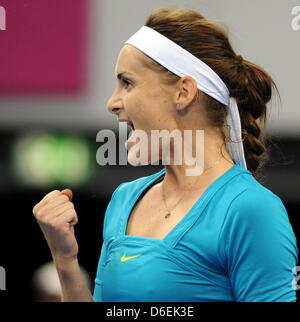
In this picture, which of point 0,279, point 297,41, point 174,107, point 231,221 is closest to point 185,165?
point 174,107

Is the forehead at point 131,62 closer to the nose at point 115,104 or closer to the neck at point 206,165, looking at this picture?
the nose at point 115,104

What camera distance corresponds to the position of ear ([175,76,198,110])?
1.84 meters

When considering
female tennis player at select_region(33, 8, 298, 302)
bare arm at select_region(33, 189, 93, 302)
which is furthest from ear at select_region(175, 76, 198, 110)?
bare arm at select_region(33, 189, 93, 302)

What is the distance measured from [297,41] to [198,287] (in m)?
2.54

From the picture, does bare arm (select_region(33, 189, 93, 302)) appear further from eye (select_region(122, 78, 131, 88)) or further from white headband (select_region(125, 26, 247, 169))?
white headband (select_region(125, 26, 247, 169))

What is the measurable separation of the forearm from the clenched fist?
0.06 meters

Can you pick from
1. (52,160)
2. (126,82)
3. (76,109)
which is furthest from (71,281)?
(76,109)

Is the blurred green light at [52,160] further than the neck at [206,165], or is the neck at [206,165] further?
the blurred green light at [52,160]

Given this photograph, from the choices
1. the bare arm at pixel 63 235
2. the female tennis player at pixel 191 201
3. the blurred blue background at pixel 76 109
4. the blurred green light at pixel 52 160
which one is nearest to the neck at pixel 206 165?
the female tennis player at pixel 191 201

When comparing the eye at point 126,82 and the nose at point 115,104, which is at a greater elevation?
the eye at point 126,82

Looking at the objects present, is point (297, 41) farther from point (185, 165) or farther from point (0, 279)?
point (185, 165)

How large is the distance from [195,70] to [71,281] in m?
0.61

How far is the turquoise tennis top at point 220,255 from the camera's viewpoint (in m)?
1.63

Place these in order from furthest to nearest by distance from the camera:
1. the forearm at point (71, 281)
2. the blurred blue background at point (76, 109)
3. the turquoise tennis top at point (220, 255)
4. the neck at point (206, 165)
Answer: the blurred blue background at point (76, 109), the forearm at point (71, 281), the neck at point (206, 165), the turquoise tennis top at point (220, 255)
